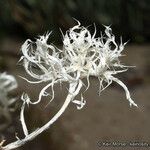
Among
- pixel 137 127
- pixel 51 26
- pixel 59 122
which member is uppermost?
pixel 51 26

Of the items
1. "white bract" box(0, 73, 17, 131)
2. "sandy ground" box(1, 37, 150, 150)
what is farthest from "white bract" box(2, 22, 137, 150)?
"sandy ground" box(1, 37, 150, 150)

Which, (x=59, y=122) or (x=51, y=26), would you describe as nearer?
(x=59, y=122)

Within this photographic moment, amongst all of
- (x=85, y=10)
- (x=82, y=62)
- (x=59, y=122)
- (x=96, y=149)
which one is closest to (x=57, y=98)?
(x=59, y=122)

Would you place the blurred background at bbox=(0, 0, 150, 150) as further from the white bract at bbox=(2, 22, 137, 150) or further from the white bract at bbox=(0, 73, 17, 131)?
the white bract at bbox=(2, 22, 137, 150)

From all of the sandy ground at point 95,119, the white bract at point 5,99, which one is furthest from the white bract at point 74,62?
the sandy ground at point 95,119

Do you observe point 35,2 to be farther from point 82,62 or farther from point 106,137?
point 82,62

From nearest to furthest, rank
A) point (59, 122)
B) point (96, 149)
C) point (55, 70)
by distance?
point (55, 70), point (96, 149), point (59, 122)
